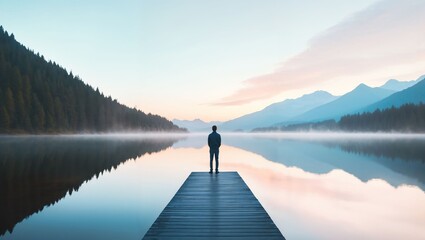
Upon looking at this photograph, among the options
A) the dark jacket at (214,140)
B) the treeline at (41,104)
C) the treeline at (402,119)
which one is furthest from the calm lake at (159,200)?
the treeline at (402,119)

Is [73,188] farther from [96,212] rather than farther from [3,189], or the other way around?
[96,212]

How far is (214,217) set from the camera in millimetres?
13078

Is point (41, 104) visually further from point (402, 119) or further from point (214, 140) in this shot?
point (402, 119)

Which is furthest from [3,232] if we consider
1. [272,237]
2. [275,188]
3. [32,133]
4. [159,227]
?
[32,133]

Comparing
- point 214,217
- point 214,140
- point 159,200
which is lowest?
point 159,200

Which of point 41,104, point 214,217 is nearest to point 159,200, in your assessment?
point 214,217

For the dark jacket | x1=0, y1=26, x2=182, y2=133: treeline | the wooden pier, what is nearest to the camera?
the wooden pier

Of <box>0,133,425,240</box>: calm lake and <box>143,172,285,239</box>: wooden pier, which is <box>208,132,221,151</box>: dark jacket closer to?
<box>143,172,285,239</box>: wooden pier

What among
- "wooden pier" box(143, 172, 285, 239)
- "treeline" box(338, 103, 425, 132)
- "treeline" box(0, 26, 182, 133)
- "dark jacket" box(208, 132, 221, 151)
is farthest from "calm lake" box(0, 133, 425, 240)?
"treeline" box(338, 103, 425, 132)

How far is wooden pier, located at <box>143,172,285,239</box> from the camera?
11047 mm

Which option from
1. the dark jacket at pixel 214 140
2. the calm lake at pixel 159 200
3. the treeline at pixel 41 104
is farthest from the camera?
the treeline at pixel 41 104

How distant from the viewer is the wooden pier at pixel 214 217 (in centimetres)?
1105

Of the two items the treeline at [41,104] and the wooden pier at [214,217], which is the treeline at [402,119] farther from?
the wooden pier at [214,217]

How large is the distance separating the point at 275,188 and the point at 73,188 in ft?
50.5
